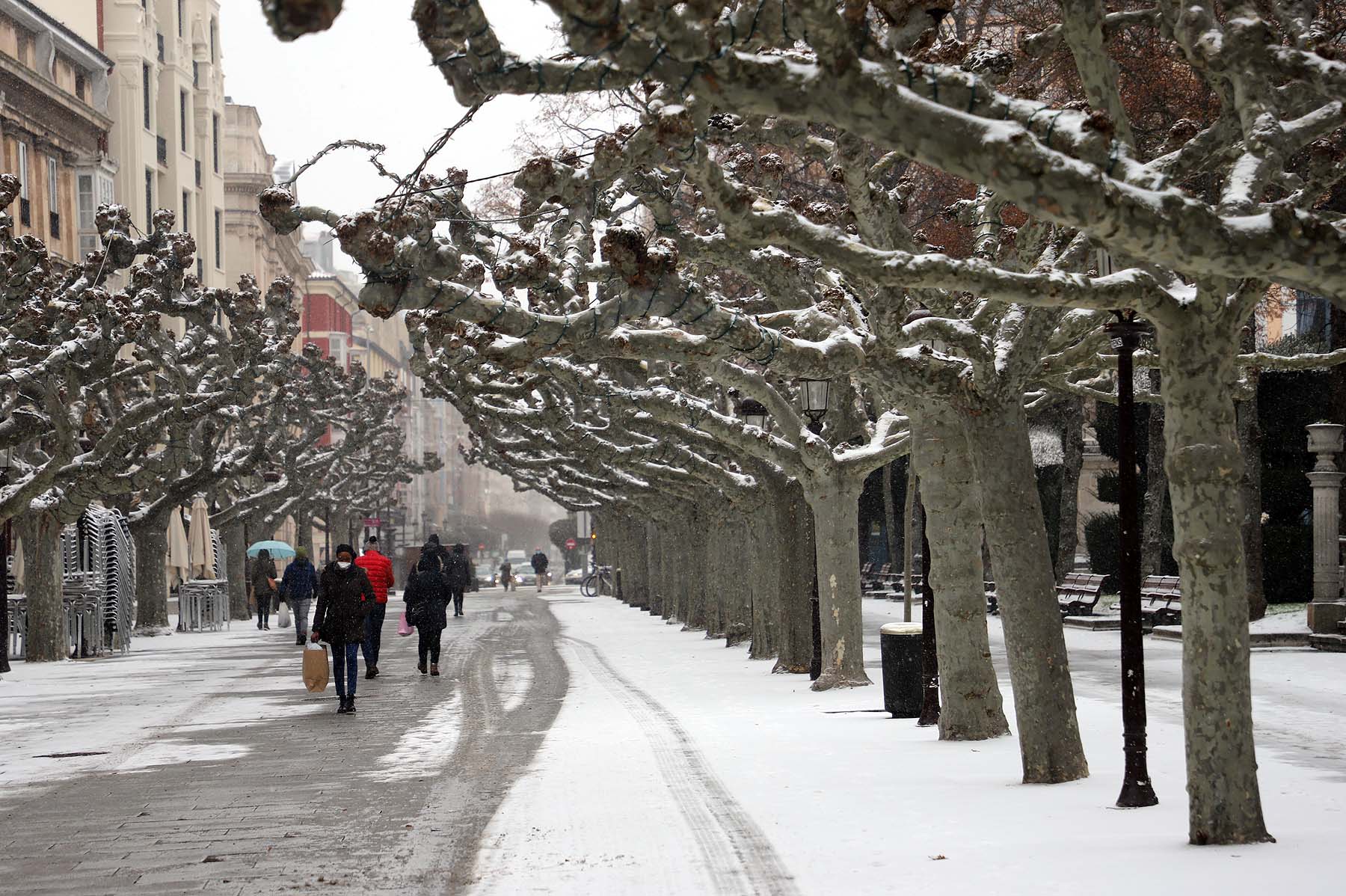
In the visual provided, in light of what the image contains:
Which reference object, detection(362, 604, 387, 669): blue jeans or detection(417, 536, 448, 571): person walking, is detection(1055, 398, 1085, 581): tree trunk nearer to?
detection(417, 536, 448, 571): person walking

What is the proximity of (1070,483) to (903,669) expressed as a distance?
69.3ft

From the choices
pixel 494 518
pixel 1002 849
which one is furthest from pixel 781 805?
pixel 494 518

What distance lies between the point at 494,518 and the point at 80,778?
541 feet

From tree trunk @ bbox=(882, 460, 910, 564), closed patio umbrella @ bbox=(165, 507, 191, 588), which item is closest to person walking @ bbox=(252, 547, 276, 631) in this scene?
closed patio umbrella @ bbox=(165, 507, 191, 588)

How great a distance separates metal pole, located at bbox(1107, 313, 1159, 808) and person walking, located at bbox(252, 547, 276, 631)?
3100 centimetres

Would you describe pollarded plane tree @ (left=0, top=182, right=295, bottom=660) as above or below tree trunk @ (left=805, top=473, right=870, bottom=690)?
above

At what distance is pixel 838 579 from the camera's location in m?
18.4

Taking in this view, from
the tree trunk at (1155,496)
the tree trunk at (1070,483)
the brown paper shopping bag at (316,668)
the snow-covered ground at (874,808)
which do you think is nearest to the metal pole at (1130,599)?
the snow-covered ground at (874,808)

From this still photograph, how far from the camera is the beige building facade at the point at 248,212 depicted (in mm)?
79375

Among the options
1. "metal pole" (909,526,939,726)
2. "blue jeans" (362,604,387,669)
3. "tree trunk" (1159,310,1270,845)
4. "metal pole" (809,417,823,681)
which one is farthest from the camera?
"blue jeans" (362,604,387,669)

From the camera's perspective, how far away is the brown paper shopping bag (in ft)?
Result: 60.3

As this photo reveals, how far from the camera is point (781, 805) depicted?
1016 centimetres

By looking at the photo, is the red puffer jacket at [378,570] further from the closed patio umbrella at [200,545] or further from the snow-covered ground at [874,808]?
the closed patio umbrella at [200,545]

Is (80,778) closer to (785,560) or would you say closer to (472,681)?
(472,681)
